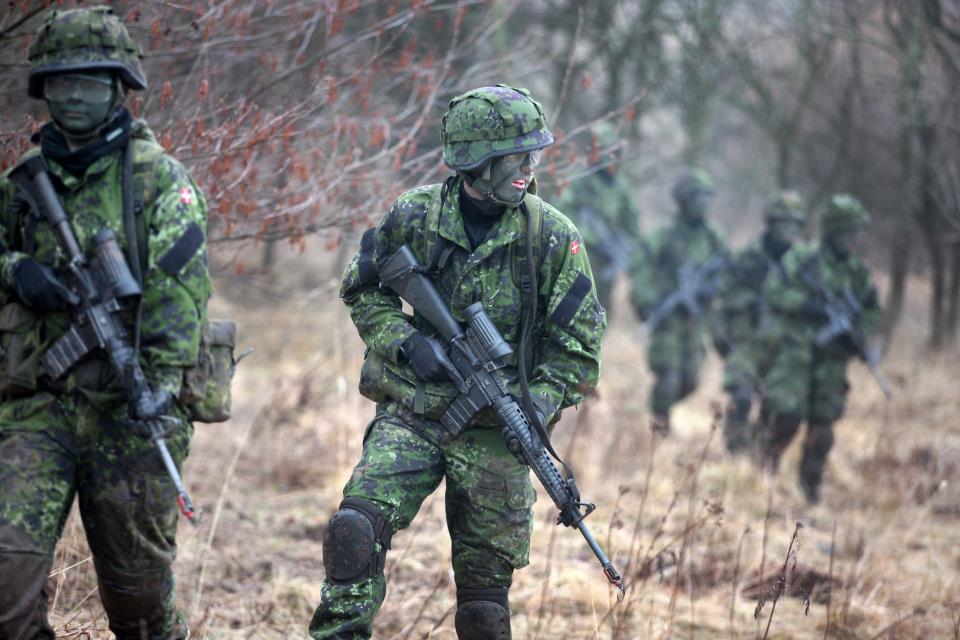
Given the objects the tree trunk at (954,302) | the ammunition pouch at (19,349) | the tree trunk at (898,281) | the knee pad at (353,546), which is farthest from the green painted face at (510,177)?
the tree trunk at (954,302)

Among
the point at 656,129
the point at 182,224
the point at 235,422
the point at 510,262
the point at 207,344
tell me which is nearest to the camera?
the point at 182,224

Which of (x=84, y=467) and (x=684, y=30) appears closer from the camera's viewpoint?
(x=84, y=467)

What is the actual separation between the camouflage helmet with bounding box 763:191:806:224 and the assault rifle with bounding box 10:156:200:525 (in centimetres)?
688

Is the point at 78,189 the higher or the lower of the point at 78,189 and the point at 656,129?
the lower

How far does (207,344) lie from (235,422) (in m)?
4.69

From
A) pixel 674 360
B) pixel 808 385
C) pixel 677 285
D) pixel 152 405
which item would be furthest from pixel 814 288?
pixel 152 405

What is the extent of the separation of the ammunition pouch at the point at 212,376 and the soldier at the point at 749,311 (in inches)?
224

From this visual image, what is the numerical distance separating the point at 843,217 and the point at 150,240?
6061 mm

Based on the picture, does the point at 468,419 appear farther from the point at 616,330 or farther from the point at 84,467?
the point at 616,330

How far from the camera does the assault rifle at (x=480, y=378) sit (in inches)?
139

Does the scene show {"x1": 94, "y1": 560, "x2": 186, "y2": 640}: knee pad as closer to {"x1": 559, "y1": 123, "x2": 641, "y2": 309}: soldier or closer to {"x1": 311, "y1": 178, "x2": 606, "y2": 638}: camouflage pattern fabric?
{"x1": 311, "y1": 178, "x2": 606, "y2": 638}: camouflage pattern fabric

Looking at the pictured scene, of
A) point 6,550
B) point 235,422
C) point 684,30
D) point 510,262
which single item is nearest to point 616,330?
point 684,30

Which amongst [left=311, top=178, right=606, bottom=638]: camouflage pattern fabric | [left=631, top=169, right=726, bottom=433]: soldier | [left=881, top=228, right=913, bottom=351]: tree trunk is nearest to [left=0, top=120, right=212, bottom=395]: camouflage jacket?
[left=311, top=178, right=606, bottom=638]: camouflage pattern fabric

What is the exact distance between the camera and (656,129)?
66.5 ft
